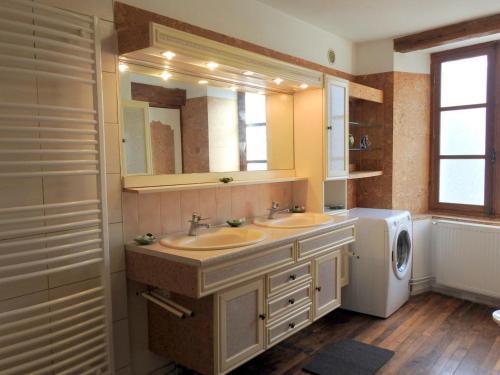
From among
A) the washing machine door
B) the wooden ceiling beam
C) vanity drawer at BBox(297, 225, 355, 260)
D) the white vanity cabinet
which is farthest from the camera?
the washing machine door

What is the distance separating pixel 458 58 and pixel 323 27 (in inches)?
57.4

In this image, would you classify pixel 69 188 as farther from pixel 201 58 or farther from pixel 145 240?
pixel 201 58

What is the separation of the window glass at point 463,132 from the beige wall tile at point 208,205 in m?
2.68

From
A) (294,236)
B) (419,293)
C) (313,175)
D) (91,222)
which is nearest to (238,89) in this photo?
(313,175)

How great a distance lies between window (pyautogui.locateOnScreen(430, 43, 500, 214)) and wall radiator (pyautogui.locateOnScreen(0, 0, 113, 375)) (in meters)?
3.46

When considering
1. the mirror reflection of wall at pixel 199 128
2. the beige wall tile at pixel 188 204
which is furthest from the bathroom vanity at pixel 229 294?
the mirror reflection of wall at pixel 199 128

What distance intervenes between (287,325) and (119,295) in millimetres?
1032

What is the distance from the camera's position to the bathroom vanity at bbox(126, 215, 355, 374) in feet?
6.57

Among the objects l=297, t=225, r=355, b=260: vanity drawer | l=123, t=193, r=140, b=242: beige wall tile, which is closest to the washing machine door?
l=297, t=225, r=355, b=260: vanity drawer

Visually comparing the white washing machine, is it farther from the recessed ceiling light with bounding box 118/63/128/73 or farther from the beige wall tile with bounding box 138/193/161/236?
the recessed ceiling light with bounding box 118/63/128/73

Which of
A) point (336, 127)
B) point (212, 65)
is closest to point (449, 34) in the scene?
point (336, 127)

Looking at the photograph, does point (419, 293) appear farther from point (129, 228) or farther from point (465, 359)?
point (129, 228)

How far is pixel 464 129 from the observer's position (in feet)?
13.1

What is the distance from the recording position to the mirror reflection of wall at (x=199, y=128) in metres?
2.32
